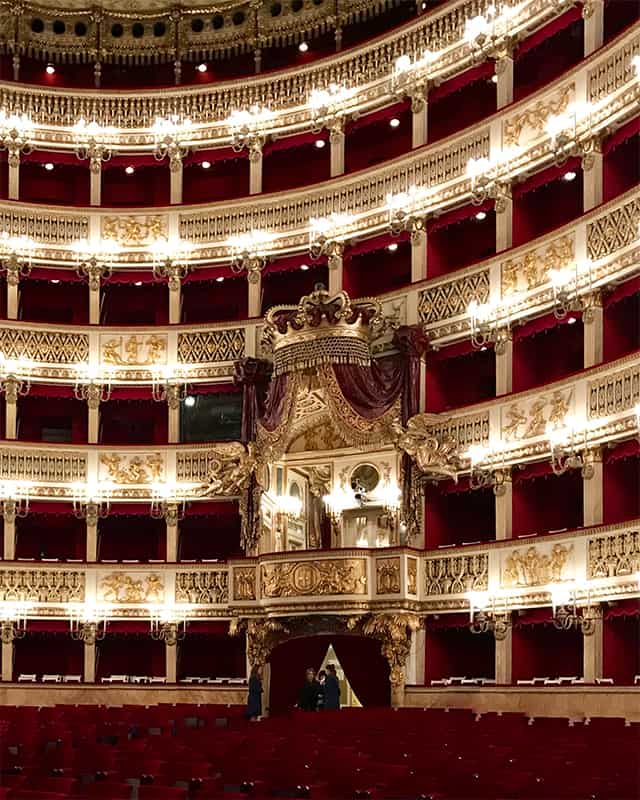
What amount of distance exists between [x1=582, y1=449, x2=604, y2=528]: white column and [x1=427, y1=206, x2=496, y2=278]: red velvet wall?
6549 mm

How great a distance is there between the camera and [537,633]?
25.0 meters

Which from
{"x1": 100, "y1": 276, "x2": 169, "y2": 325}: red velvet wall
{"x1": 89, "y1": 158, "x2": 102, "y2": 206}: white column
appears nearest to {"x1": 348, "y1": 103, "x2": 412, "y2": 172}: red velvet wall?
{"x1": 100, "y1": 276, "x2": 169, "y2": 325}: red velvet wall

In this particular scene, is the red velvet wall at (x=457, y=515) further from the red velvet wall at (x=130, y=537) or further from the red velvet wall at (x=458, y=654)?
the red velvet wall at (x=130, y=537)

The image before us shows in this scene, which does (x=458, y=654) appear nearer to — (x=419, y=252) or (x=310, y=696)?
(x=310, y=696)

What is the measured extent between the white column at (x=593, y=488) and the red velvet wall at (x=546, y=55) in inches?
296

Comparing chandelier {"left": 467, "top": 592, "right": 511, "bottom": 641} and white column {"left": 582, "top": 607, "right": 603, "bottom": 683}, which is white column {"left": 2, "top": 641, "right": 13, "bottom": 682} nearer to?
chandelier {"left": 467, "top": 592, "right": 511, "bottom": 641}

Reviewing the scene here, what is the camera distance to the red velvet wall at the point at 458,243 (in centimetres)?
2809

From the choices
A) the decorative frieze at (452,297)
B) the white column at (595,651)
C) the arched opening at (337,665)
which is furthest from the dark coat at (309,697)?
the decorative frieze at (452,297)

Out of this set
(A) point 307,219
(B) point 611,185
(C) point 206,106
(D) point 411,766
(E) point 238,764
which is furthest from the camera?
(C) point 206,106

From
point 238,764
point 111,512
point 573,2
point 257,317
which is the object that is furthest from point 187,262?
point 238,764

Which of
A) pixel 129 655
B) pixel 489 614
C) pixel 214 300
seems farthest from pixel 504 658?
pixel 214 300

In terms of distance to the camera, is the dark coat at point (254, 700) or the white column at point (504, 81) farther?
the white column at point (504, 81)

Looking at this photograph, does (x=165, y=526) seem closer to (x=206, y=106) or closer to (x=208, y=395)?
(x=208, y=395)

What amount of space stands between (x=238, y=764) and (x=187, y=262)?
21.6 metres
